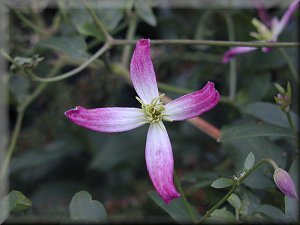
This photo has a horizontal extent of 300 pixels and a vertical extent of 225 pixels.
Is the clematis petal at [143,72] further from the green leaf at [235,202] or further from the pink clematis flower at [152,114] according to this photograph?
the green leaf at [235,202]

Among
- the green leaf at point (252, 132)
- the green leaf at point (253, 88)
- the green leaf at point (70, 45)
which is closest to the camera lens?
the green leaf at point (252, 132)

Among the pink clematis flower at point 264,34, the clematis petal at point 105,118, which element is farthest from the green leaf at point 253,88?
A: the clematis petal at point 105,118

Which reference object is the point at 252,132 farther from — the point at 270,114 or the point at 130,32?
the point at 130,32

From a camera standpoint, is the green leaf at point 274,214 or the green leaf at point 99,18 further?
the green leaf at point 99,18

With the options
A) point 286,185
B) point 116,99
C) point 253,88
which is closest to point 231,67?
point 253,88

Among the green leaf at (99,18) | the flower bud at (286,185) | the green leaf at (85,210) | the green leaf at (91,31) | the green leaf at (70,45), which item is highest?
the green leaf at (99,18)

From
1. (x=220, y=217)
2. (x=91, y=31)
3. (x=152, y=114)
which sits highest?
(x=91, y=31)
